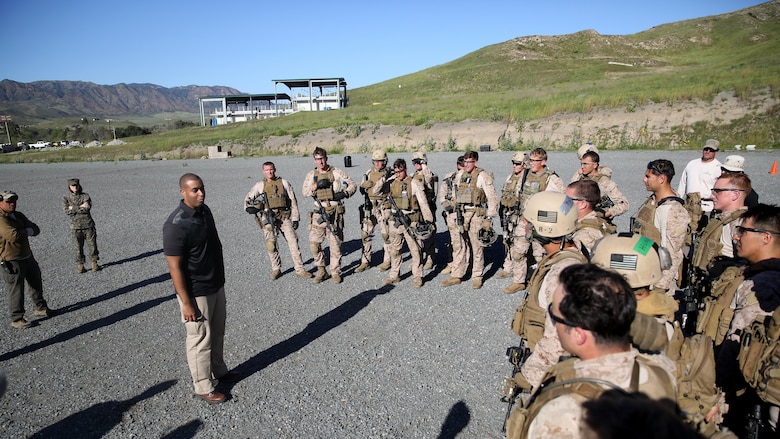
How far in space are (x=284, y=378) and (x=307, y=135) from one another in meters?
35.3

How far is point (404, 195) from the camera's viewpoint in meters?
7.14

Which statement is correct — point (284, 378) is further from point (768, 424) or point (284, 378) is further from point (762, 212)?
point (762, 212)

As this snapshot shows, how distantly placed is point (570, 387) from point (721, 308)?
244 centimetres

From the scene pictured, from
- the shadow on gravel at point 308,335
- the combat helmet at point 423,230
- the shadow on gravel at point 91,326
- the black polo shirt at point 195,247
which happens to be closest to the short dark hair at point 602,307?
the black polo shirt at point 195,247

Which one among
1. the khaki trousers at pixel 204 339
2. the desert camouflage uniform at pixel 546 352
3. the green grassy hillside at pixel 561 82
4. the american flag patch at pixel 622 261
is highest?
the green grassy hillside at pixel 561 82

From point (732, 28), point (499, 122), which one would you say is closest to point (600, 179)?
point (499, 122)

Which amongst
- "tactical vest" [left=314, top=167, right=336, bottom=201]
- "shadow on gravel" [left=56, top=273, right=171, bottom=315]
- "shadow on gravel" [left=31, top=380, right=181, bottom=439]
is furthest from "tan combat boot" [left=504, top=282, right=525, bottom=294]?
"shadow on gravel" [left=56, top=273, right=171, bottom=315]

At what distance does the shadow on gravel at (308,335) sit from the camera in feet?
16.5

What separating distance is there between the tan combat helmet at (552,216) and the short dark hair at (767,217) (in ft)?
4.65

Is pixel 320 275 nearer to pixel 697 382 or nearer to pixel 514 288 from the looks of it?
pixel 514 288

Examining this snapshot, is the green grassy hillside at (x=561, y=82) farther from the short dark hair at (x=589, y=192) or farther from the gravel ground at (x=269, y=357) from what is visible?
the gravel ground at (x=269, y=357)

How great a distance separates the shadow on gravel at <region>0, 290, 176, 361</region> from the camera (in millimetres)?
5543

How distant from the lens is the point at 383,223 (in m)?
7.48

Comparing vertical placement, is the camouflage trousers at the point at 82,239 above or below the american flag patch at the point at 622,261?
below
